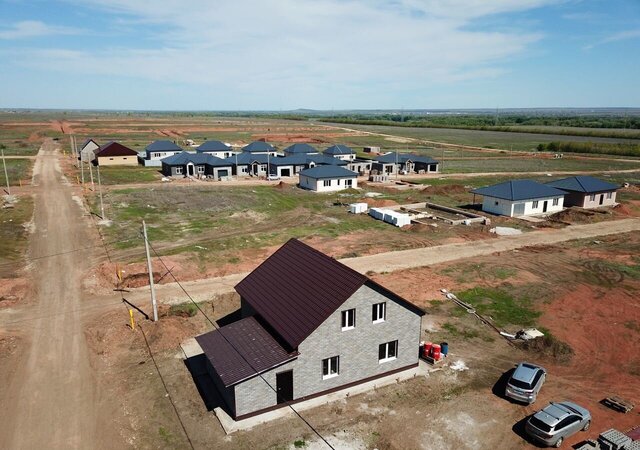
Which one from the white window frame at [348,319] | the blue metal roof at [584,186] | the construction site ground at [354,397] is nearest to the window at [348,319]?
the white window frame at [348,319]

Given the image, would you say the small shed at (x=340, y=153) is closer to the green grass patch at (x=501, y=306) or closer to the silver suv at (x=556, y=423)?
the green grass patch at (x=501, y=306)

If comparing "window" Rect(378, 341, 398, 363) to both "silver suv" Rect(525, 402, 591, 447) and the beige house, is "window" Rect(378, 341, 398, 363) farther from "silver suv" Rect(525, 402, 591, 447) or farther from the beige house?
the beige house

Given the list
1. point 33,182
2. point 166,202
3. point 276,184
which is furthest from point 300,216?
point 33,182

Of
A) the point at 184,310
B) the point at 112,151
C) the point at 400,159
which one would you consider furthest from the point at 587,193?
the point at 112,151

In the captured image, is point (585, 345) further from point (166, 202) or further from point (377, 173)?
point (377, 173)

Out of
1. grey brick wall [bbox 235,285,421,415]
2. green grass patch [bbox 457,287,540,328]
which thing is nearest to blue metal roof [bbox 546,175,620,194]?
green grass patch [bbox 457,287,540,328]
